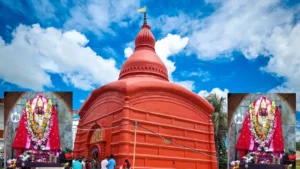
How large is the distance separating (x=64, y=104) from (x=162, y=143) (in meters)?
4.38

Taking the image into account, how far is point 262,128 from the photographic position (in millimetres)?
14789

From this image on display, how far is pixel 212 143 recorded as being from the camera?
15906 millimetres

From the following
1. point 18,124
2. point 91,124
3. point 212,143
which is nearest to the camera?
Answer: point 18,124

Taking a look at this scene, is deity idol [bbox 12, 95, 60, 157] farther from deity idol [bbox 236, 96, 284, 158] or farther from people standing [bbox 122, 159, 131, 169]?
deity idol [bbox 236, 96, 284, 158]

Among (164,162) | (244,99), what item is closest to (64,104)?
(164,162)

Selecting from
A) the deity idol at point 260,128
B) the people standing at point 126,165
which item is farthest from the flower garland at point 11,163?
the deity idol at point 260,128

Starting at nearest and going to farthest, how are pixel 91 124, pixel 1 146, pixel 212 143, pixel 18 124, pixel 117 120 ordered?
1. pixel 117 120
2. pixel 18 124
3. pixel 91 124
4. pixel 212 143
5. pixel 1 146

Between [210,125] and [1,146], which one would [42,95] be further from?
[210,125]

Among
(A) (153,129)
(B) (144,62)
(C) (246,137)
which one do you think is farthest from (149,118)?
(C) (246,137)

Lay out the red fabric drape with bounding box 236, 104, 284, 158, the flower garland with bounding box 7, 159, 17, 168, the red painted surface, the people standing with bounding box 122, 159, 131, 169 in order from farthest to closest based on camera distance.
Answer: the red fabric drape with bounding box 236, 104, 284, 158 < the flower garland with bounding box 7, 159, 17, 168 < the red painted surface < the people standing with bounding box 122, 159, 131, 169

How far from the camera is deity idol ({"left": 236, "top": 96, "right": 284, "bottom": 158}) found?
47.7 ft

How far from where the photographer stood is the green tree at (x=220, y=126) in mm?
23244

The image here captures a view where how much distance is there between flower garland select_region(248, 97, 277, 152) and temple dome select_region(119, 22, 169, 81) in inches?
190

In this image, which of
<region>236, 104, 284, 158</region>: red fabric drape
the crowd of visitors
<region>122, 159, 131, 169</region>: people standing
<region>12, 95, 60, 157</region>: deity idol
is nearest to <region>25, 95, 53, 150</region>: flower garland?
<region>12, 95, 60, 157</region>: deity idol
